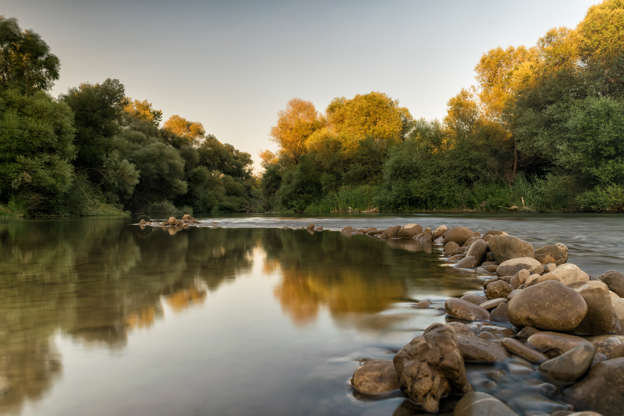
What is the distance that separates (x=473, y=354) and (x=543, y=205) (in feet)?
76.5

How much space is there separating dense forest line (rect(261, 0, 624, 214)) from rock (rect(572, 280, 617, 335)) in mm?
18964

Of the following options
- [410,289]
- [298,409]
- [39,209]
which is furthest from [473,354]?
→ [39,209]

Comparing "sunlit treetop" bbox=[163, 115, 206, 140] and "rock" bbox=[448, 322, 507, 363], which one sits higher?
"sunlit treetop" bbox=[163, 115, 206, 140]

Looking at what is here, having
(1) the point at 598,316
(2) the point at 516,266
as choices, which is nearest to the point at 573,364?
(1) the point at 598,316

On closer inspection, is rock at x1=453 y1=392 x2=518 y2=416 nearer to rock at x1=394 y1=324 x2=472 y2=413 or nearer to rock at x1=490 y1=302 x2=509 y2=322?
rock at x1=394 y1=324 x2=472 y2=413

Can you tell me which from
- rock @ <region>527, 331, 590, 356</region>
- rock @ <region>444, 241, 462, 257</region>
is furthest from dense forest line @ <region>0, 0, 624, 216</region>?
rock @ <region>527, 331, 590, 356</region>

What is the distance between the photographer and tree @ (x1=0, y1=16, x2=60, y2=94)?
77.7ft

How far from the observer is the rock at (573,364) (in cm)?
176

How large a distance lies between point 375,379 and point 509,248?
378 centimetres

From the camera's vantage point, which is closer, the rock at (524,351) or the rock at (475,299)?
the rock at (524,351)

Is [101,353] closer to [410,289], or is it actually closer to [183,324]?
[183,324]

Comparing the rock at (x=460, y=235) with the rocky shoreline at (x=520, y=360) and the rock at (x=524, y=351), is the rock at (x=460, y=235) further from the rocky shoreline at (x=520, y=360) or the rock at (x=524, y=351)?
the rock at (x=524, y=351)

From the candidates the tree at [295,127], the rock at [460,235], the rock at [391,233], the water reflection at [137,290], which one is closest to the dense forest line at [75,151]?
the tree at [295,127]

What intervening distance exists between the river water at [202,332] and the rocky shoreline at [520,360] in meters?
0.19
